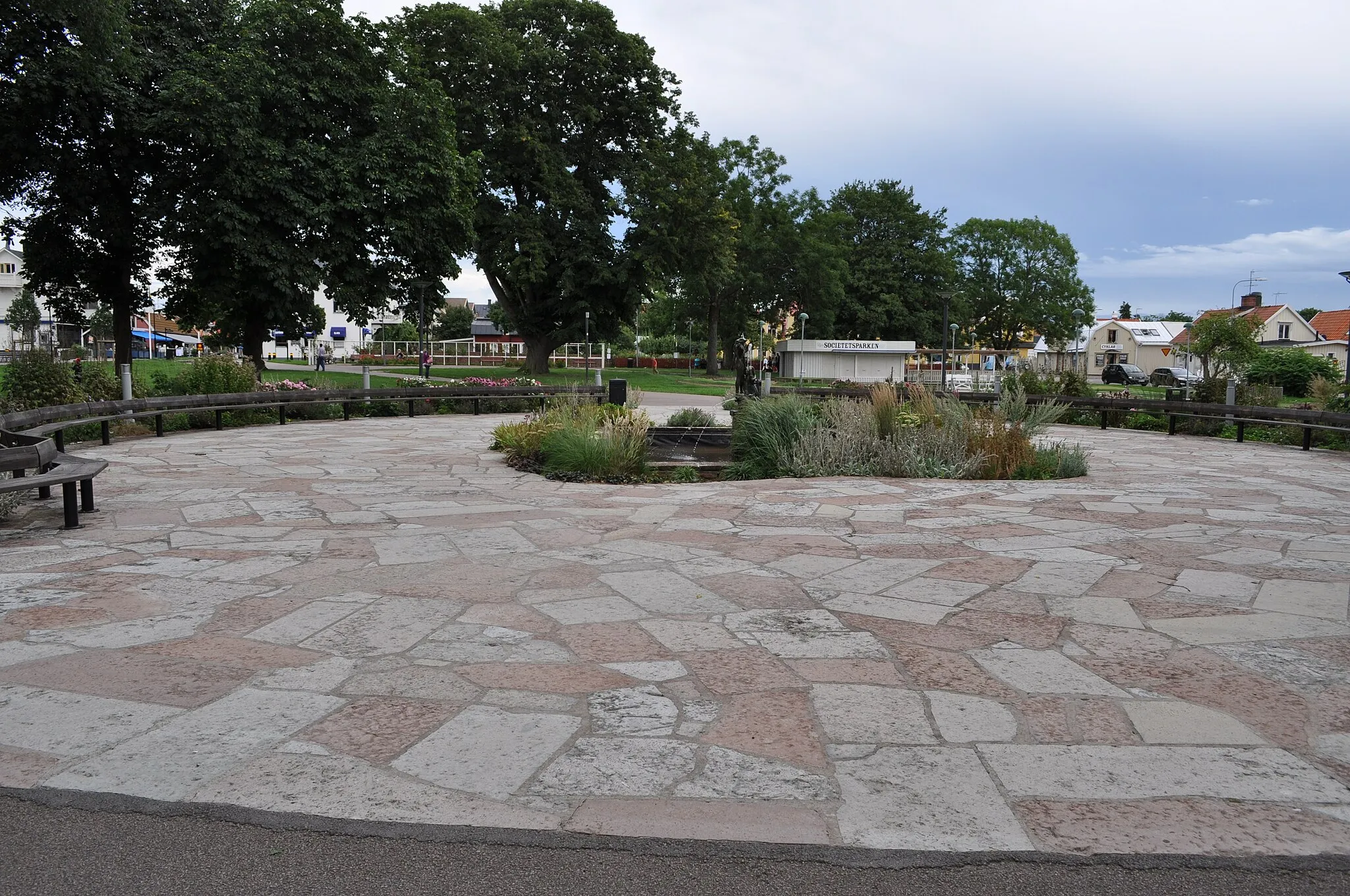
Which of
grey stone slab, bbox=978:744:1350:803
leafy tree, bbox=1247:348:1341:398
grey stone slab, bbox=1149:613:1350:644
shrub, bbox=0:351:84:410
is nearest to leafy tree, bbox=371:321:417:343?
leafy tree, bbox=1247:348:1341:398

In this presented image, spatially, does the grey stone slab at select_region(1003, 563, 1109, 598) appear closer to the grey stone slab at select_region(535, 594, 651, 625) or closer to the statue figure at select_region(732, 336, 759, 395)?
the grey stone slab at select_region(535, 594, 651, 625)

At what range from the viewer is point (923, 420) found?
36.5 ft

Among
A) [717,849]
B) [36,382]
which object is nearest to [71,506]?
[717,849]

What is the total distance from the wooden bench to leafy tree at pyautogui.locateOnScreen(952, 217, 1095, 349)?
67901mm

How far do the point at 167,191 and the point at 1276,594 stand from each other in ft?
89.1

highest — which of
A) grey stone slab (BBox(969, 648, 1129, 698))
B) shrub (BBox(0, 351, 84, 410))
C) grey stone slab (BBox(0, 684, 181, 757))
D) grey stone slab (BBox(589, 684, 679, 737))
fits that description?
shrub (BBox(0, 351, 84, 410))

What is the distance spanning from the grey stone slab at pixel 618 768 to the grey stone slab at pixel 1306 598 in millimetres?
3536

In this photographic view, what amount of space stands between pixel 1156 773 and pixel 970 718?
2.07 ft

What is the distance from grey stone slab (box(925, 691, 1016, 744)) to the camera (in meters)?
3.27

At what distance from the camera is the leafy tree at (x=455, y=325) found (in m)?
101

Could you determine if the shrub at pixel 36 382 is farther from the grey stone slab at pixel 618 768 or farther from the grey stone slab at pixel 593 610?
the grey stone slab at pixel 618 768

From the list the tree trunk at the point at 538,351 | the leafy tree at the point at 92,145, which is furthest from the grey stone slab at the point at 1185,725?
the tree trunk at the point at 538,351

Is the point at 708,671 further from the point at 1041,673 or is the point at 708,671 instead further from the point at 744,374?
the point at 744,374

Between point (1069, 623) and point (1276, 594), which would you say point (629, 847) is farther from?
point (1276, 594)
